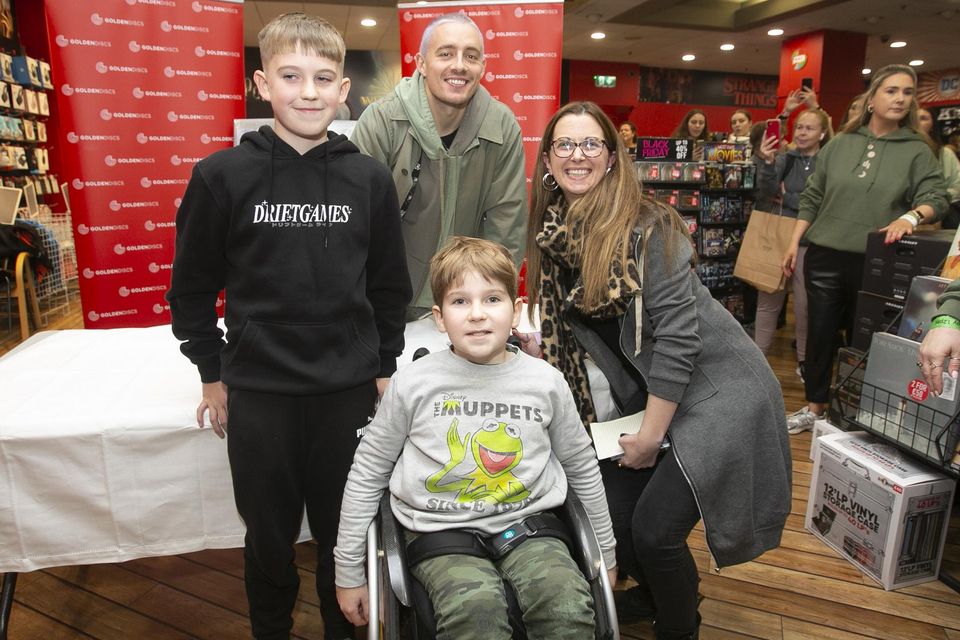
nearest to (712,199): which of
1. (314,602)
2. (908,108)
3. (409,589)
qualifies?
(908,108)

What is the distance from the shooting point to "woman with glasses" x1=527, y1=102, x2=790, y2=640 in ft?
5.21

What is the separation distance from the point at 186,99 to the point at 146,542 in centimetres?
281

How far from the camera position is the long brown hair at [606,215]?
5.24 feet

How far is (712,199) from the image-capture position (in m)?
5.48

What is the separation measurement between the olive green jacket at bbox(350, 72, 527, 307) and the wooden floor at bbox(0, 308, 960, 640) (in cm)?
122

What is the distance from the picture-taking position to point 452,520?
1.35 metres

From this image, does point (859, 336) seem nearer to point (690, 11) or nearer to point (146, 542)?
point (146, 542)

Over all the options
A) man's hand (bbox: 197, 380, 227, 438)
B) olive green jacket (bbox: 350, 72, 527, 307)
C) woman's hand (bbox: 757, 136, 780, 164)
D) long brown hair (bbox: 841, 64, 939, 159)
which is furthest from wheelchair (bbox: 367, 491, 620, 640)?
woman's hand (bbox: 757, 136, 780, 164)

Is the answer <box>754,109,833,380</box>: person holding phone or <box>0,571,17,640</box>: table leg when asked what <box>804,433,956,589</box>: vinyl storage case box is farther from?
<box>0,571,17,640</box>: table leg

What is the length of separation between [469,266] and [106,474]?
110 centimetres

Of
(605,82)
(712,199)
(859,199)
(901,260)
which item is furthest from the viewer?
(605,82)

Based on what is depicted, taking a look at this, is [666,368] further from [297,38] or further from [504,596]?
[297,38]

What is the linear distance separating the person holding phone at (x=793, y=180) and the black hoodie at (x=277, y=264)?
355cm

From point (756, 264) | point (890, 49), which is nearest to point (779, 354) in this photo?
point (756, 264)
